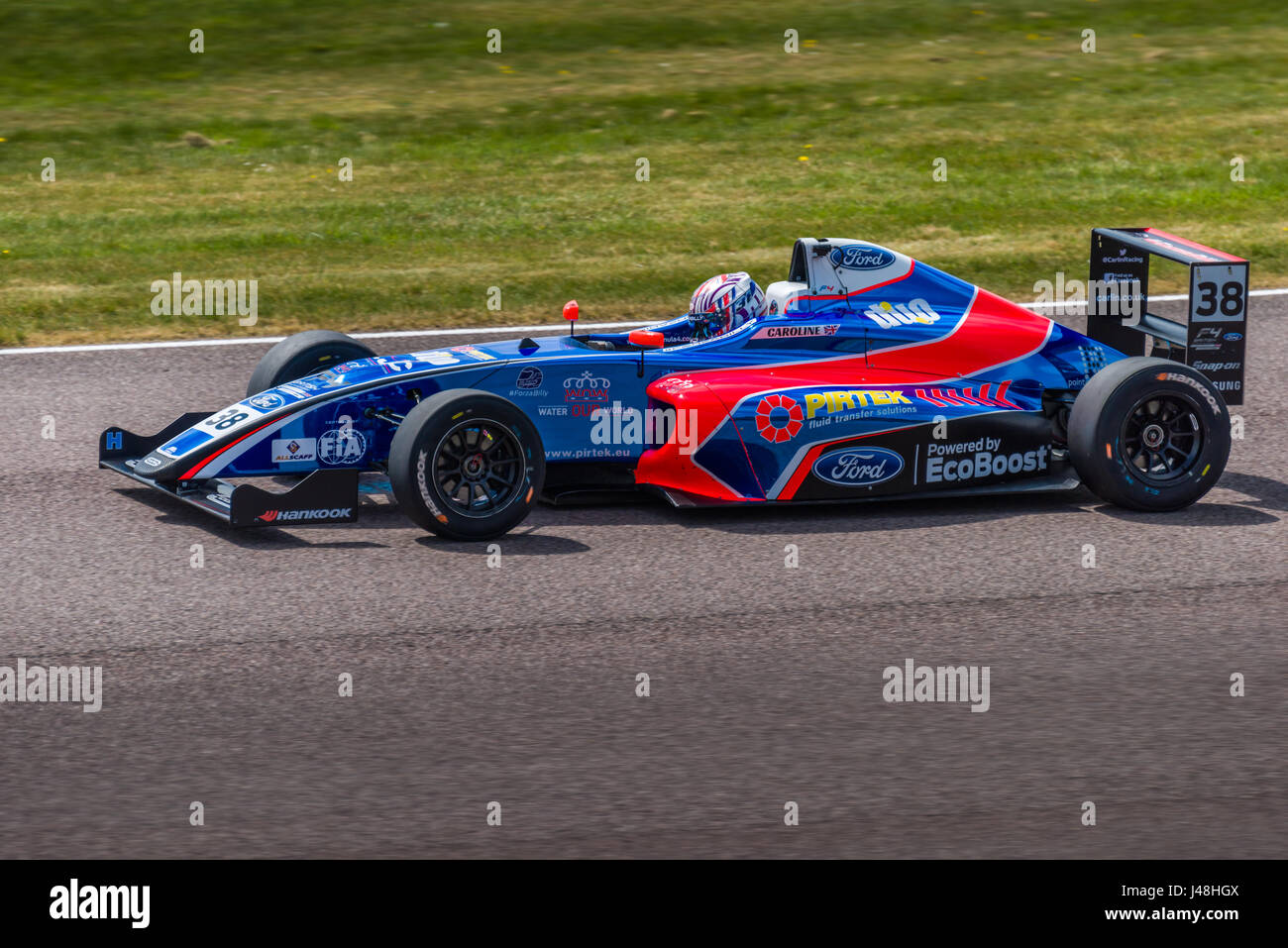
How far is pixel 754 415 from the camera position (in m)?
8.08

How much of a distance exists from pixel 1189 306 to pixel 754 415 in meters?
2.47

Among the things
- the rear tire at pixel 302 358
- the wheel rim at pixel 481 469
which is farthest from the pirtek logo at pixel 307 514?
the rear tire at pixel 302 358

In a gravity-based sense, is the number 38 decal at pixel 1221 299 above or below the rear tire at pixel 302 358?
above

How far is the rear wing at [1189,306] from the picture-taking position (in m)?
8.72

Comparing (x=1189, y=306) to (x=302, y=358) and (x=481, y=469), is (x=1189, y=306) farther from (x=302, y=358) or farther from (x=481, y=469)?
(x=302, y=358)

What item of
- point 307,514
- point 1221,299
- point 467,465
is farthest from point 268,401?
point 1221,299

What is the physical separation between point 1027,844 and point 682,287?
28.7 feet

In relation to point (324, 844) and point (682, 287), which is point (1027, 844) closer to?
point (324, 844)

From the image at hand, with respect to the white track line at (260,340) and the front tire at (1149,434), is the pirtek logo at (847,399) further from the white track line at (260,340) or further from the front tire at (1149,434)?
the white track line at (260,340)

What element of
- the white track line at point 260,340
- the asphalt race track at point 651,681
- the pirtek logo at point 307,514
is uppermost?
the white track line at point 260,340

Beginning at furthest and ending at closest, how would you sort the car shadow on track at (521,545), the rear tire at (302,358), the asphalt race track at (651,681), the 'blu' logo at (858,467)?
the rear tire at (302,358), the 'blu' logo at (858,467), the car shadow on track at (521,545), the asphalt race track at (651,681)

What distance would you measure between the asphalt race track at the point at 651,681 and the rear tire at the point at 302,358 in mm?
855

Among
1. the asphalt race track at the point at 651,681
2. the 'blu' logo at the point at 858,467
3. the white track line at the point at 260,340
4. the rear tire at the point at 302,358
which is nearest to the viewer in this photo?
the asphalt race track at the point at 651,681

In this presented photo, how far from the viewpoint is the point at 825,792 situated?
534cm
